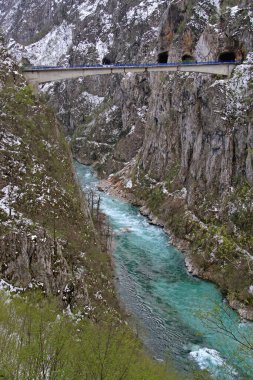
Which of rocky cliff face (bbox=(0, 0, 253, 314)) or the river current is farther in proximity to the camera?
rocky cliff face (bbox=(0, 0, 253, 314))

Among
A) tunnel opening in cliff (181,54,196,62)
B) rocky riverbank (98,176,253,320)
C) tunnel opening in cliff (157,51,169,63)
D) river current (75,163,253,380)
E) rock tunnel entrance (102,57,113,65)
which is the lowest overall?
river current (75,163,253,380)

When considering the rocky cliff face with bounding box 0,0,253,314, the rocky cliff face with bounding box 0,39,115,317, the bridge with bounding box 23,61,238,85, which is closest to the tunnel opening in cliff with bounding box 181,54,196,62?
the rocky cliff face with bounding box 0,0,253,314

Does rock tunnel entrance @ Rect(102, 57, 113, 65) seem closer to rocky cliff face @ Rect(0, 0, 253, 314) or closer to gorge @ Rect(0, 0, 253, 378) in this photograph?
rocky cliff face @ Rect(0, 0, 253, 314)

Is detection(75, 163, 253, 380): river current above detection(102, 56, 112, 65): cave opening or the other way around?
the other way around

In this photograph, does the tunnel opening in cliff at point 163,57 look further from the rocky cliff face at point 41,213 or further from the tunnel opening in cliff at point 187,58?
the rocky cliff face at point 41,213

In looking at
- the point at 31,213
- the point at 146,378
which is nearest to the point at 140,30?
the point at 31,213

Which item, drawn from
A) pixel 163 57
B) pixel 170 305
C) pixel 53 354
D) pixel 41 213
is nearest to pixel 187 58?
pixel 163 57

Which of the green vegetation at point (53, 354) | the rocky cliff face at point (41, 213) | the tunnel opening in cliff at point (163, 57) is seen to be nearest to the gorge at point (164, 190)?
the rocky cliff face at point (41, 213)

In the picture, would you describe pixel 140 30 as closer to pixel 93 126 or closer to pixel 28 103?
pixel 93 126
